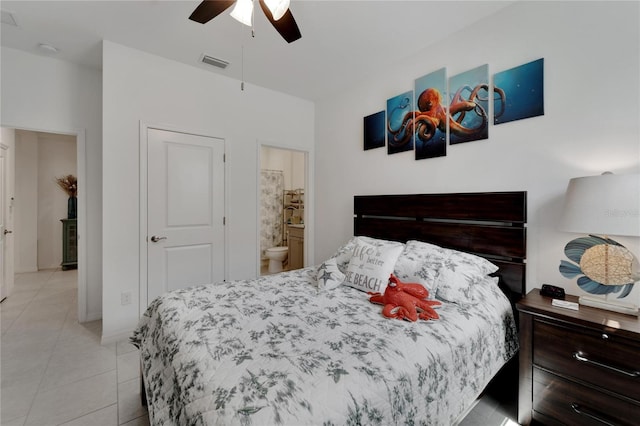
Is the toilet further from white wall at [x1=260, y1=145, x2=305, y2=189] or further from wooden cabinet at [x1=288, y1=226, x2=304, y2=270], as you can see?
white wall at [x1=260, y1=145, x2=305, y2=189]

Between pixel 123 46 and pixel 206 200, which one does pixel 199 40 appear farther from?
pixel 206 200

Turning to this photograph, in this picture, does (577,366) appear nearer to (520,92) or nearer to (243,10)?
(520,92)

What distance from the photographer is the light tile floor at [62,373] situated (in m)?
1.67

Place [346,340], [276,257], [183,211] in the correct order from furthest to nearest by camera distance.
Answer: [276,257]
[183,211]
[346,340]

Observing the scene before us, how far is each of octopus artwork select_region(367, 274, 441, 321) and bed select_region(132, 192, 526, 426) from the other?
0.06 m

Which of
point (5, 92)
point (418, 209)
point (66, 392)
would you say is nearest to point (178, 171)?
point (5, 92)

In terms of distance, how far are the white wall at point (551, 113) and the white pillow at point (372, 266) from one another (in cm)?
87

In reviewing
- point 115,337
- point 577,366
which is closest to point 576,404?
point 577,366

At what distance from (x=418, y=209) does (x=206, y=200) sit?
2.27 meters

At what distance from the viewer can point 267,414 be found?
0.80 m

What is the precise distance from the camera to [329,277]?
207 cm

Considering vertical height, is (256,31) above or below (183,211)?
above

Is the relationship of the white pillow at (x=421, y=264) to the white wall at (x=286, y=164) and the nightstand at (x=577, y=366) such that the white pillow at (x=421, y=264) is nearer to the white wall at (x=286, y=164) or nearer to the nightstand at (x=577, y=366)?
the nightstand at (x=577, y=366)

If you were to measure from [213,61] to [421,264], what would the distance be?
A: 281 cm
